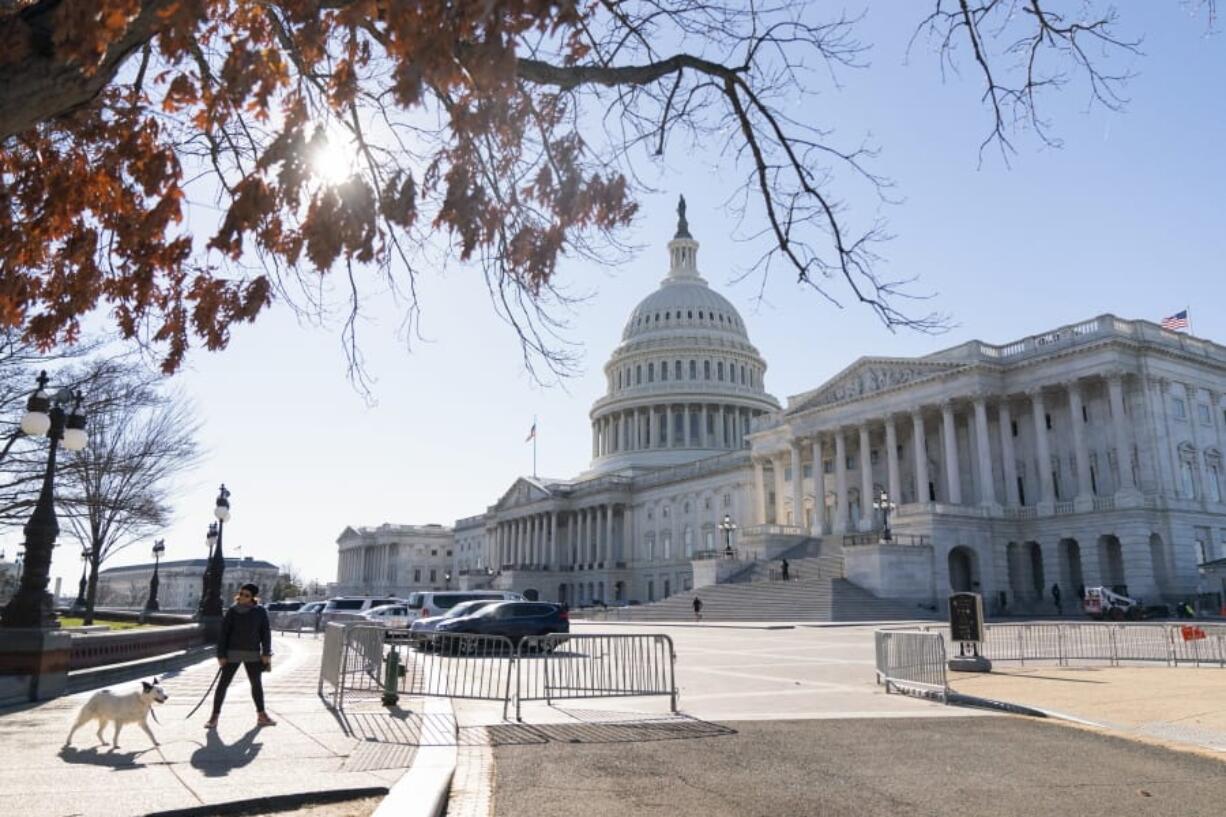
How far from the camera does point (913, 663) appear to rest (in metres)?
16.3

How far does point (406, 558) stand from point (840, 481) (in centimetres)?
10336

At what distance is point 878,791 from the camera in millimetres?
7973

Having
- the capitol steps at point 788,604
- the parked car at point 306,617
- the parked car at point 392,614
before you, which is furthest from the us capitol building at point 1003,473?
the parked car at point 306,617

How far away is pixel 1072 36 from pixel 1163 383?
57168 millimetres

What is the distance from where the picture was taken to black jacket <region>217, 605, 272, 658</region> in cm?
1205

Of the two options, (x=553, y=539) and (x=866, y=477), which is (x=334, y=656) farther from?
(x=553, y=539)

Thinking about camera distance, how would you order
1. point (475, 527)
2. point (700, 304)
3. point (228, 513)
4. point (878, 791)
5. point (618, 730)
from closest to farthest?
point (878, 791) < point (618, 730) < point (228, 513) < point (700, 304) < point (475, 527)

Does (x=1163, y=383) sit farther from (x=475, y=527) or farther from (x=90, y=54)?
(x=475, y=527)

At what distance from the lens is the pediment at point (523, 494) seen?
393ft

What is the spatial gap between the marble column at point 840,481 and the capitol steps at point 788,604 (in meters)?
13.3

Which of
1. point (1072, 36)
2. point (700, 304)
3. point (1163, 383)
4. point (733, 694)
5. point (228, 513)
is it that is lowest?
point (733, 694)

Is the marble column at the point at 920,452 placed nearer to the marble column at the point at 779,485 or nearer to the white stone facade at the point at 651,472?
the marble column at the point at 779,485

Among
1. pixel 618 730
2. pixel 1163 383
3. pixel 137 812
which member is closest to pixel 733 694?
pixel 618 730

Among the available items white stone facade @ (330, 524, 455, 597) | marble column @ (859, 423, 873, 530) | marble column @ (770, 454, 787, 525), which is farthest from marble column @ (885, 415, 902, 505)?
white stone facade @ (330, 524, 455, 597)
